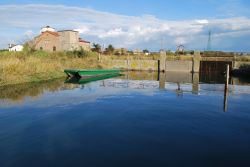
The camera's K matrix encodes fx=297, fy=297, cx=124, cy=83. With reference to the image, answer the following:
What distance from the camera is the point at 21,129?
8.89 metres

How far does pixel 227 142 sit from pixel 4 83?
14350 millimetres

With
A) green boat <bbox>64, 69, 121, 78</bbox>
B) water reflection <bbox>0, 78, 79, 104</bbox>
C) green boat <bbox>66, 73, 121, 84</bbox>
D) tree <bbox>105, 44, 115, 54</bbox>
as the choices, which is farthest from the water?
tree <bbox>105, 44, 115, 54</bbox>

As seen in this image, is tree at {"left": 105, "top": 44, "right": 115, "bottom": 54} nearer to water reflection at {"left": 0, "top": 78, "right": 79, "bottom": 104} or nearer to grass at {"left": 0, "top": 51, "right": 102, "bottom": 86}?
grass at {"left": 0, "top": 51, "right": 102, "bottom": 86}

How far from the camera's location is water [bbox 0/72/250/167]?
6.61 metres

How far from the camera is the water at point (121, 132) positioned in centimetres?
661

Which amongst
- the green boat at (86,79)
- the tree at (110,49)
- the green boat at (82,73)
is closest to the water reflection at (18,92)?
the green boat at (86,79)

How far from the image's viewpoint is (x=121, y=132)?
8758mm

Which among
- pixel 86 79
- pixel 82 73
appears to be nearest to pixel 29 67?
pixel 82 73

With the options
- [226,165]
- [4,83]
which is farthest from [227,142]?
[4,83]

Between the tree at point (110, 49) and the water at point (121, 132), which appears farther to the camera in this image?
the tree at point (110, 49)

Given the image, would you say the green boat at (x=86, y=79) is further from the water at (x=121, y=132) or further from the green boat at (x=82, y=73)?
the water at (x=121, y=132)

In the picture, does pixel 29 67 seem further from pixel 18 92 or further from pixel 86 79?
pixel 18 92

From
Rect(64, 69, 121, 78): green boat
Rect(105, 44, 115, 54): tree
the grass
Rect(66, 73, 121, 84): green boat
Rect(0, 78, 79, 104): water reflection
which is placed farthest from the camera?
Rect(105, 44, 115, 54): tree

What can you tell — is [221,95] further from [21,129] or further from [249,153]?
[21,129]
